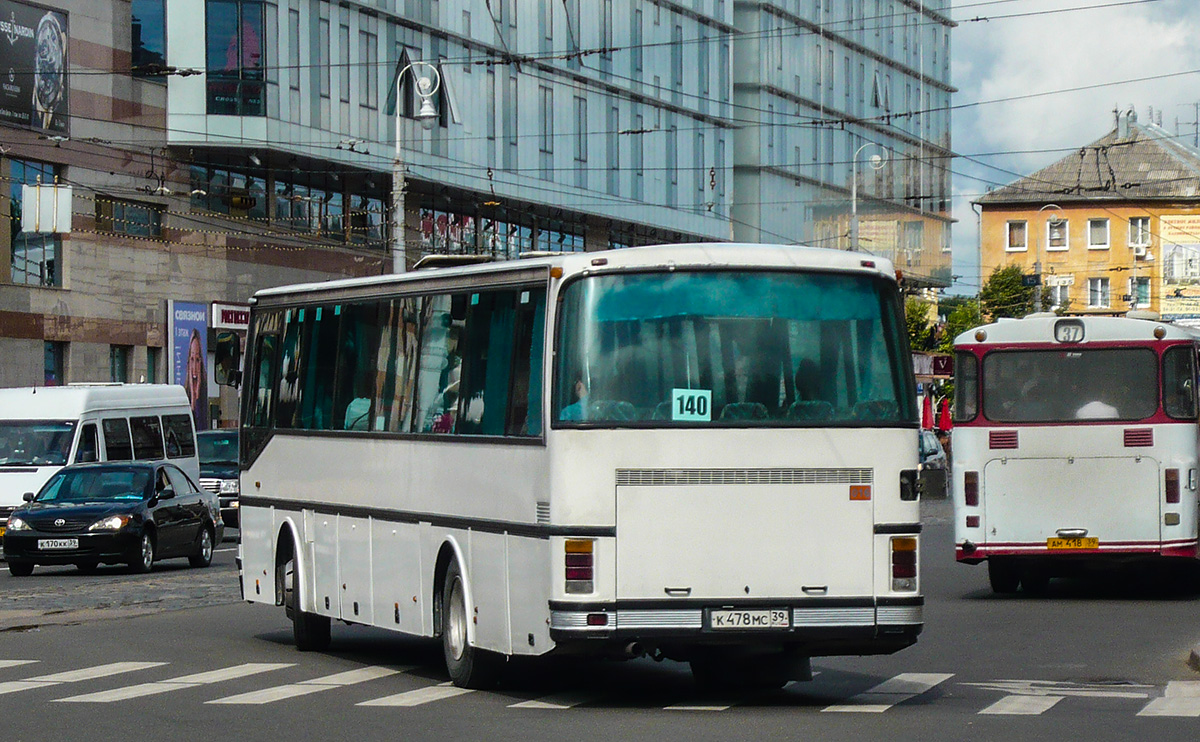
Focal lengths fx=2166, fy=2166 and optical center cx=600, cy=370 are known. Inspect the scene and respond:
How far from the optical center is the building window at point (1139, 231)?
11325cm

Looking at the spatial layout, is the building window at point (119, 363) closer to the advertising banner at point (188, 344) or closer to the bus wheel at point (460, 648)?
the advertising banner at point (188, 344)

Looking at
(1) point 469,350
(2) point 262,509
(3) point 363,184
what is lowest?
(2) point 262,509

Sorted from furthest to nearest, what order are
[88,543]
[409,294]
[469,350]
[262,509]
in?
[88,543] → [262,509] → [409,294] → [469,350]

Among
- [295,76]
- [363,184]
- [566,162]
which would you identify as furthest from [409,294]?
[566,162]

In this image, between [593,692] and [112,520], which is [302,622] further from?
[112,520]

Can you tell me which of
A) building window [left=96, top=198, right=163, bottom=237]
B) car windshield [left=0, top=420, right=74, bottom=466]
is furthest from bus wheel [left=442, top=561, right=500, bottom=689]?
building window [left=96, top=198, right=163, bottom=237]

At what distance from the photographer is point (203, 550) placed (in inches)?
1163

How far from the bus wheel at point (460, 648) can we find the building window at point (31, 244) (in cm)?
3355

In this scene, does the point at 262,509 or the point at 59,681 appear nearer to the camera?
the point at 59,681

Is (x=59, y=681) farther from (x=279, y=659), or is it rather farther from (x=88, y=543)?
(x=88, y=543)

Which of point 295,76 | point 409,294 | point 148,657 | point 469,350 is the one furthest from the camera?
point 295,76

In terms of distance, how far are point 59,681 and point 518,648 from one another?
349cm

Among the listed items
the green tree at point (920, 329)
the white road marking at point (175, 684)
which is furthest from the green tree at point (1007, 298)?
the white road marking at point (175, 684)

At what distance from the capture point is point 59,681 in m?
14.2
